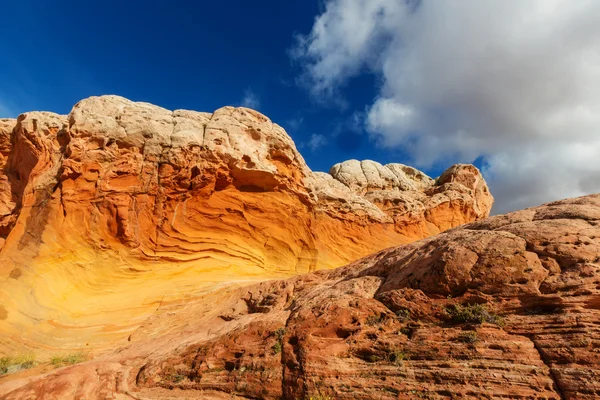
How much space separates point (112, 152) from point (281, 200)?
33.8ft

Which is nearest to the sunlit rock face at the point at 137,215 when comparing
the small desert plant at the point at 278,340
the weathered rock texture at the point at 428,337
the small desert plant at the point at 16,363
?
the small desert plant at the point at 16,363

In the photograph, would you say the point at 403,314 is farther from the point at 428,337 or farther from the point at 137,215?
the point at 137,215

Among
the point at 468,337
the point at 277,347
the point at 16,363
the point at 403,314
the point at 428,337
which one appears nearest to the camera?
the point at 468,337

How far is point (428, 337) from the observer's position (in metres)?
7.23

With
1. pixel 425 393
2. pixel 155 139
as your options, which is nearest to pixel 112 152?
pixel 155 139

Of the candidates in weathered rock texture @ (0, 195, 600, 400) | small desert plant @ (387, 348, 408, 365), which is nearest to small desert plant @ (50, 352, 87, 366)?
weathered rock texture @ (0, 195, 600, 400)

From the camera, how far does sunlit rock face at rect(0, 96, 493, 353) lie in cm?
1511

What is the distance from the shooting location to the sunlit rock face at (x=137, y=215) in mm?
15109

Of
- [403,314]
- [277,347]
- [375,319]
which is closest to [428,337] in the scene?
[403,314]

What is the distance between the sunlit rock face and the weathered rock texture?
5.92 m

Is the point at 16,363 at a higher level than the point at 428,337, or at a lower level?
lower

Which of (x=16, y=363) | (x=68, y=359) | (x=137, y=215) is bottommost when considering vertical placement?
(x=16, y=363)

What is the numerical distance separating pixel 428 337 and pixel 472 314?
100cm

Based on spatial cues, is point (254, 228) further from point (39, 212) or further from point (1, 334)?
point (1, 334)
